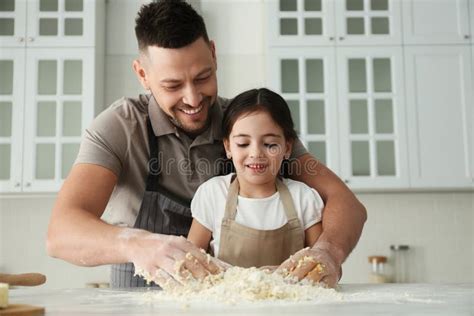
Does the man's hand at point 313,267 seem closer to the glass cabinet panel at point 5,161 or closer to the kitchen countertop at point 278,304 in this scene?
the kitchen countertop at point 278,304

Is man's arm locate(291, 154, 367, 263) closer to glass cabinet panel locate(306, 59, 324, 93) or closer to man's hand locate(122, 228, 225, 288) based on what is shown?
man's hand locate(122, 228, 225, 288)

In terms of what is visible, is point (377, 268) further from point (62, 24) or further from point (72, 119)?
point (62, 24)

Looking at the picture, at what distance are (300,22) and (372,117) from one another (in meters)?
0.64

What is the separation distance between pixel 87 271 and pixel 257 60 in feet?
5.19

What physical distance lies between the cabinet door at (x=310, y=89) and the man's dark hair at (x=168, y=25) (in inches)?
57.7

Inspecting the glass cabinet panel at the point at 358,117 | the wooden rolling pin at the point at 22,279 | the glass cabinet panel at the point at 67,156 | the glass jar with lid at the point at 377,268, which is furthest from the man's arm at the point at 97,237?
the glass jar with lid at the point at 377,268

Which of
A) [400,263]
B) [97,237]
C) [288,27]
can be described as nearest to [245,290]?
[97,237]

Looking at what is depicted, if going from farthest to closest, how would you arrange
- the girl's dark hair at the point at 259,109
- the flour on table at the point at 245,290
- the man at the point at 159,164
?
the girl's dark hair at the point at 259,109
the man at the point at 159,164
the flour on table at the point at 245,290

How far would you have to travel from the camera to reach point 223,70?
3.41 meters

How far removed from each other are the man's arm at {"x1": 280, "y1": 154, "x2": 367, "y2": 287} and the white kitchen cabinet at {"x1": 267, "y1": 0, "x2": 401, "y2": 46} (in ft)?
4.96

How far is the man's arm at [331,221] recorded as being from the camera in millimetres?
1219

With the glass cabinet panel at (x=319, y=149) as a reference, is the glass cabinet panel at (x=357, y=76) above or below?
above

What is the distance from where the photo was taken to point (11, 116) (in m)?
3.06

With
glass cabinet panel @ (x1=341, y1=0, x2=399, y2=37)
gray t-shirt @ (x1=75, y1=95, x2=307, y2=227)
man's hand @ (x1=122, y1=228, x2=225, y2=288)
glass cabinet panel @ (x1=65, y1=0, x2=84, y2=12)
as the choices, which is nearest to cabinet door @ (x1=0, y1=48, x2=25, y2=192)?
glass cabinet panel @ (x1=65, y1=0, x2=84, y2=12)
